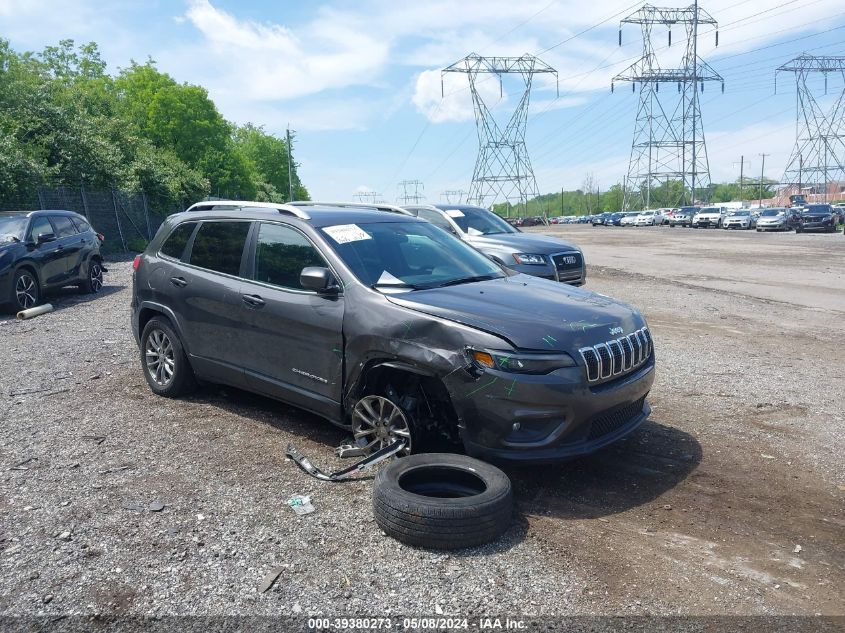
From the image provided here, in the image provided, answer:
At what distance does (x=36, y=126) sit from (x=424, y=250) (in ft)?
83.7

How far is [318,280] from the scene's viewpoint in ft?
15.3

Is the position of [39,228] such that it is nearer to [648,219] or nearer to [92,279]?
[92,279]

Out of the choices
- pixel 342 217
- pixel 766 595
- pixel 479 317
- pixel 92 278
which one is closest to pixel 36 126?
pixel 92 278

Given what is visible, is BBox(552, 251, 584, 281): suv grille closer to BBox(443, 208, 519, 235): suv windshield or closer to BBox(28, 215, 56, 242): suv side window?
BBox(443, 208, 519, 235): suv windshield

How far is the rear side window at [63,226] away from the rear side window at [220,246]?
27.9 ft

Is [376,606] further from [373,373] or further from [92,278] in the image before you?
[92,278]

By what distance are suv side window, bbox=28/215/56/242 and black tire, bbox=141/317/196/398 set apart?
7249 mm

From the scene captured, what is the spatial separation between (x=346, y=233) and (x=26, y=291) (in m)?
9.09

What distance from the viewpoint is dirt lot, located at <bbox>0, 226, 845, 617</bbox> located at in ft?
10.4

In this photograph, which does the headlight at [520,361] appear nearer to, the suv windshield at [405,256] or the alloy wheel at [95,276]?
the suv windshield at [405,256]

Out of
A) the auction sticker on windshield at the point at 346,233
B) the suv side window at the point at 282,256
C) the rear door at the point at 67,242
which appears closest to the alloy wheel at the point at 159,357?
the suv side window at the point at 282,256

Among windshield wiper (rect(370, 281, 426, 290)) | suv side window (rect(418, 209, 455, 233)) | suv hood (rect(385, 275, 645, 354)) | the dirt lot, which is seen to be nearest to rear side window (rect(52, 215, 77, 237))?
suv side window (rect(418, 209, 455, 233))

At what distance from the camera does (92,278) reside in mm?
14391

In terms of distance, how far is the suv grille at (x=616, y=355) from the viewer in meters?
4.08
